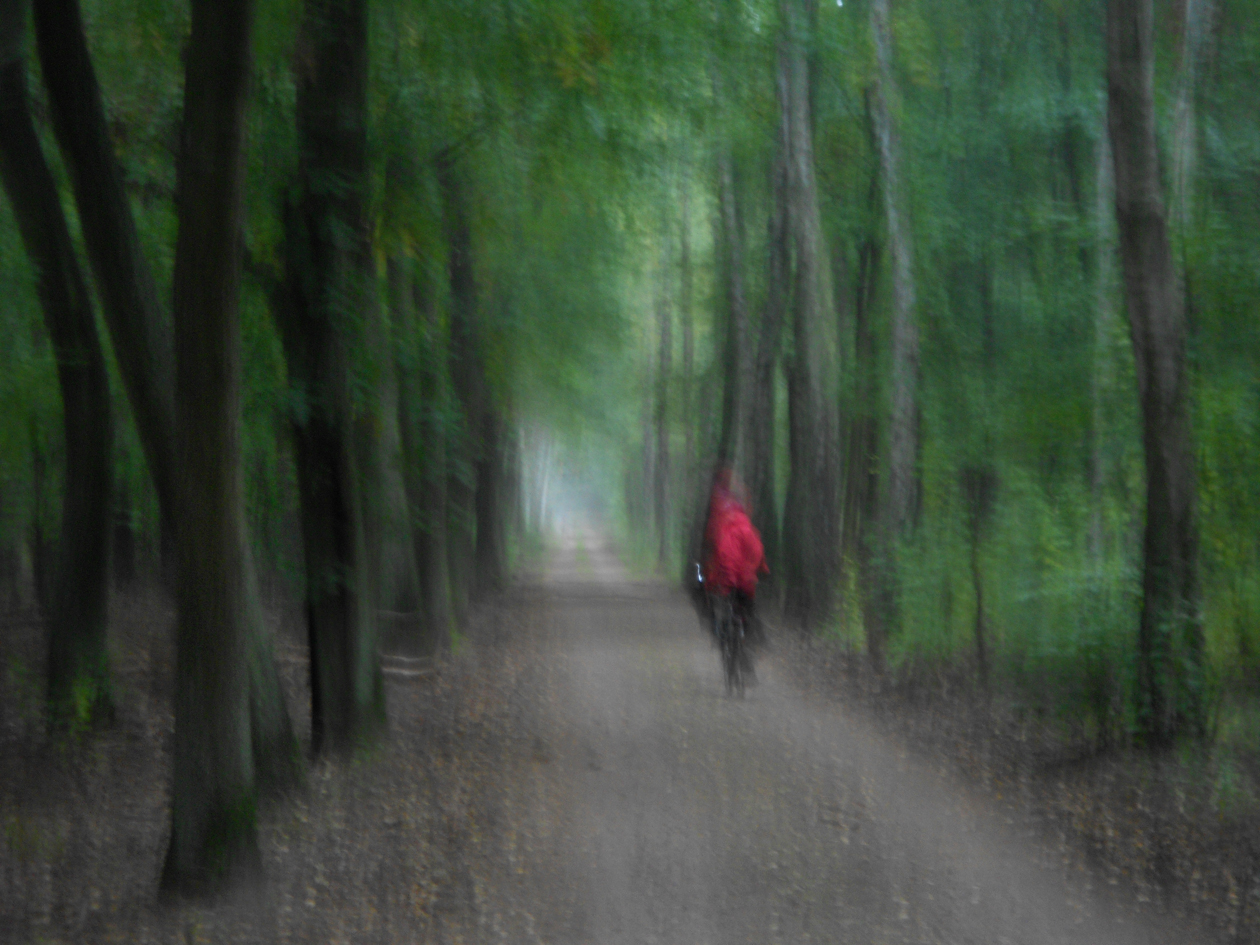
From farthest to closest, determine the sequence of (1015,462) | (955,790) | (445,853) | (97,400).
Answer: (1015,462) → (97,400) → (955,790) → (445,853)

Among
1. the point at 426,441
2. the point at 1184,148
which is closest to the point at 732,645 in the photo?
the point at 426,441

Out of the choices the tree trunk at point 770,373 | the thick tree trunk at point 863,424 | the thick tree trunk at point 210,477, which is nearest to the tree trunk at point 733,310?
the tree trunk at point 770,373

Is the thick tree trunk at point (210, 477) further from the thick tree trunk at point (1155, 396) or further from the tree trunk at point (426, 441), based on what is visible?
the thick tree trunk at point (1155, 396)

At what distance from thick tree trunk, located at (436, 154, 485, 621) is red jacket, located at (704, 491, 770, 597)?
3.25 meters

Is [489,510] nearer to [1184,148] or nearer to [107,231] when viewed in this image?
[1184,148]

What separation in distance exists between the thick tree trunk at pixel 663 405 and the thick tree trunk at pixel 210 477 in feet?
95.0

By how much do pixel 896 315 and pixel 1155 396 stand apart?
29.0 ft

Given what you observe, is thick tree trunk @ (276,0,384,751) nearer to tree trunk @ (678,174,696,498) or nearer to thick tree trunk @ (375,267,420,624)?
thick tree trunk @ (375,267,420,624)

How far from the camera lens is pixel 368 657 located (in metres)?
11.2

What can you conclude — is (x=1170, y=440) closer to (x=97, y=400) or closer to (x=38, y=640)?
(x=97, y=400)

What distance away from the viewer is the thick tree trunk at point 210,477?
22.6 ft

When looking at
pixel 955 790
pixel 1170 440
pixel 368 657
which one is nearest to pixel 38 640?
pixel 368 657

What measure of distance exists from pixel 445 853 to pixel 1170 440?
19.3 ft

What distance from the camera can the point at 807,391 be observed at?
801 inches
